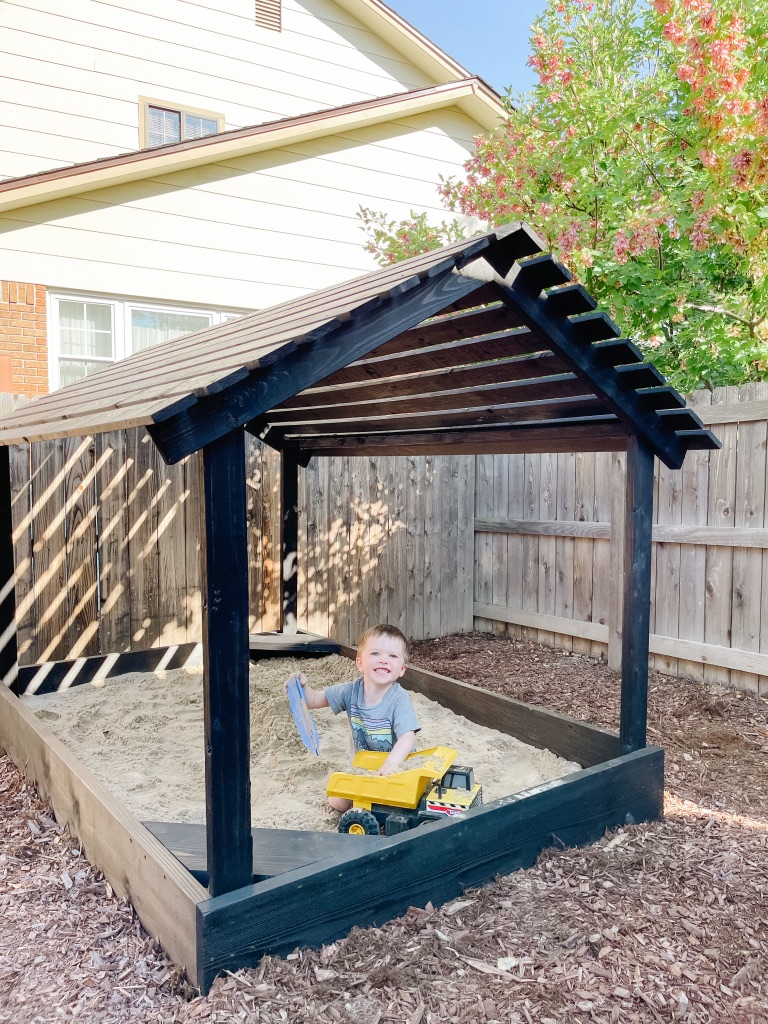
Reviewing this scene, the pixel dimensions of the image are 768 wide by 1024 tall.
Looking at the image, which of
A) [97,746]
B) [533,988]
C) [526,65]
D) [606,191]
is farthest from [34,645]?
[526,65]

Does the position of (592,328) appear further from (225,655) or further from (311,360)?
(225,655)

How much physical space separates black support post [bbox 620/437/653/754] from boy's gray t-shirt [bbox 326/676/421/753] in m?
0.93

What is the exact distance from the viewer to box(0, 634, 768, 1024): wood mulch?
212 cm

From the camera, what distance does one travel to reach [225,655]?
86.7 inches

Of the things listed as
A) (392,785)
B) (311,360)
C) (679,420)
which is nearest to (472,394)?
(679,420)

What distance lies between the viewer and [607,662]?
6.02m

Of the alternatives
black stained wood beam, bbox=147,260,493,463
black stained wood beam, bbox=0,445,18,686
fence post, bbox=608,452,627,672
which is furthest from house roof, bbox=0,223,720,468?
fence post, bbox=608,452,627,672

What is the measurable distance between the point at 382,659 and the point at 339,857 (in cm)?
106

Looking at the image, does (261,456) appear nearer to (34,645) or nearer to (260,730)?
(34,645)

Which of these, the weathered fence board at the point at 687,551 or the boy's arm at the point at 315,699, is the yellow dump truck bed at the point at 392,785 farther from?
the weathered fence board at the point at 687,551

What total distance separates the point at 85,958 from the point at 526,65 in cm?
663

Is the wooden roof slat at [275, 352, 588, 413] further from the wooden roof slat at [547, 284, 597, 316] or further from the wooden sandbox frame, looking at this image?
the wooden sandbox frame

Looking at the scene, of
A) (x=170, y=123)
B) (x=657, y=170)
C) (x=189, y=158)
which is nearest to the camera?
(x=657, y=170)

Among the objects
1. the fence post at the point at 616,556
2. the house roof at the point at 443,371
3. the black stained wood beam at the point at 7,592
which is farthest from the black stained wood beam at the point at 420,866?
the black stained wood beam at the point at 7,592
